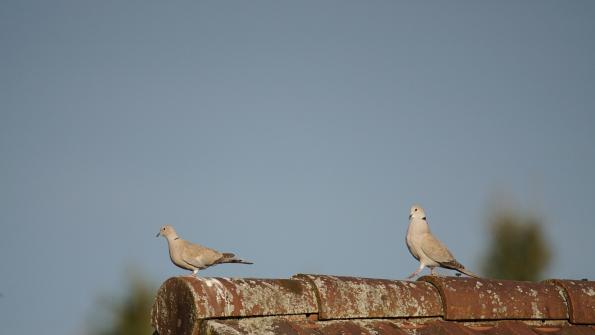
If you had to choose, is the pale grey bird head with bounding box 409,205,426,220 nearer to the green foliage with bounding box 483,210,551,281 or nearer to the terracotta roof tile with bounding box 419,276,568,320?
the terracotta roof tile with bounding box 419,276,568,320

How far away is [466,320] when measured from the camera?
5457mm

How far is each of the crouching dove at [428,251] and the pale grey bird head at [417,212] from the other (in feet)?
1.23

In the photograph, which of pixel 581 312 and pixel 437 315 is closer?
pixel 437 315

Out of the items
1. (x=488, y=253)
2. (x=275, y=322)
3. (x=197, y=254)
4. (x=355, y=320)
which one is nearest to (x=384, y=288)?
(x=355, y=320)

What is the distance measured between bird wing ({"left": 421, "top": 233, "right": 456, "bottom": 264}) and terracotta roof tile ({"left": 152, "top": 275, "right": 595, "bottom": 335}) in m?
2.81

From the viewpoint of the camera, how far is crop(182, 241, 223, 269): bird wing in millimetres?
9039

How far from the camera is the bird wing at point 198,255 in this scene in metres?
9.04

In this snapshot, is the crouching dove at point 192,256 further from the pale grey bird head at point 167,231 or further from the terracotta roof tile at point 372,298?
the terracotta roof tile at point 372,298

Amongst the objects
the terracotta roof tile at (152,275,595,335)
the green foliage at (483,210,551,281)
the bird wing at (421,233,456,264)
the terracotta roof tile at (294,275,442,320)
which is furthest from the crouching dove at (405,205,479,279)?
the green foliage at (483,210,551,281)

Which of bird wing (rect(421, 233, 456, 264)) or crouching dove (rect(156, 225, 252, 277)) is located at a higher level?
bird wing (rect(421, 233, 456, 264))

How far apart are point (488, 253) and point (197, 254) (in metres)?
15.4

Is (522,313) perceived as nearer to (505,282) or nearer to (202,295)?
(505,282)

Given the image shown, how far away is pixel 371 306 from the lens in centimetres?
504

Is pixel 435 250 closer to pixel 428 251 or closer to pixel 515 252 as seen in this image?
pixel 428 251
